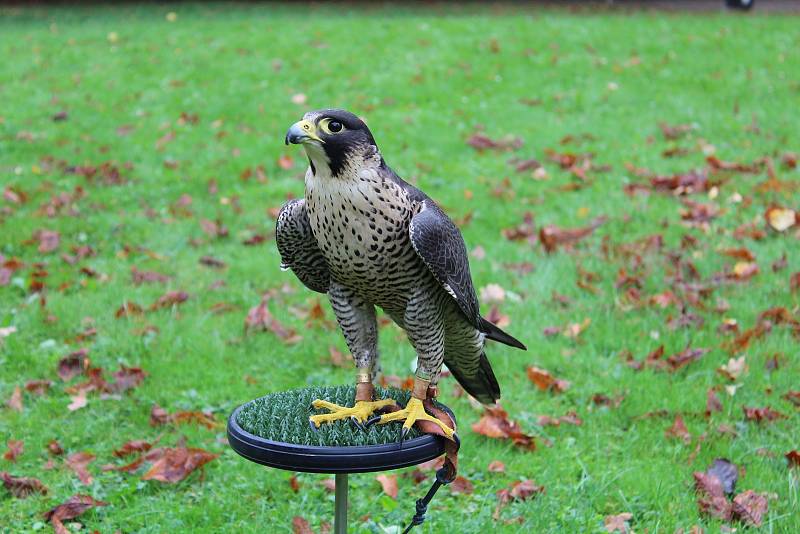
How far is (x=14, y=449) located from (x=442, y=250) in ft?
7.62

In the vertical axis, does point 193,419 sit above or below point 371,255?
below

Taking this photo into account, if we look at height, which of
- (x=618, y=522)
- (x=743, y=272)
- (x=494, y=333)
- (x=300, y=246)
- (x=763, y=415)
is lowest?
(x=618, y=522)

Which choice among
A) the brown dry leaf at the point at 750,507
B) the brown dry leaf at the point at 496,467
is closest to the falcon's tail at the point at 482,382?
the brown dry leaf at the point at 496,467

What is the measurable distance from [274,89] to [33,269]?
4.08 m

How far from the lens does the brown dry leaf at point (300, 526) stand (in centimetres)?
311

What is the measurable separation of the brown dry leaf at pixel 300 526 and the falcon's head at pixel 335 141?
1.57 m

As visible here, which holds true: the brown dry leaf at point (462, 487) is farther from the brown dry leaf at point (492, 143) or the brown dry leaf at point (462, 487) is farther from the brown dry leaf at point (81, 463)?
the brown dry leaf at point (492, 143)

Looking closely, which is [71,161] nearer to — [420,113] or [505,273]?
[420,113]

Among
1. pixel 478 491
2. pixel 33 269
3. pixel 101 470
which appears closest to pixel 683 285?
pixel 478 491

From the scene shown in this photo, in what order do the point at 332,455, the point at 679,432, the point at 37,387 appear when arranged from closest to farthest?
the point at 332,455 < the point at 679,432 < the point at 37,387

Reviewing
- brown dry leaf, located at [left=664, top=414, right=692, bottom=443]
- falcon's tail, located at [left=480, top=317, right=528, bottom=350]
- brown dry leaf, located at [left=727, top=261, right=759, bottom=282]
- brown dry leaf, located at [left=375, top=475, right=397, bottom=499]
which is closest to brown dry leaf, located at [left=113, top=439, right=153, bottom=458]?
brown dry leaf, located at [left=375, top=475, right=397, bottom=499]

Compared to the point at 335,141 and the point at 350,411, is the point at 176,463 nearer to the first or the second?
the point at 350,411

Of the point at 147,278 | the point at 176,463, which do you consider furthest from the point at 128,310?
the point at 176,463

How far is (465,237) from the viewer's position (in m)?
5.66
